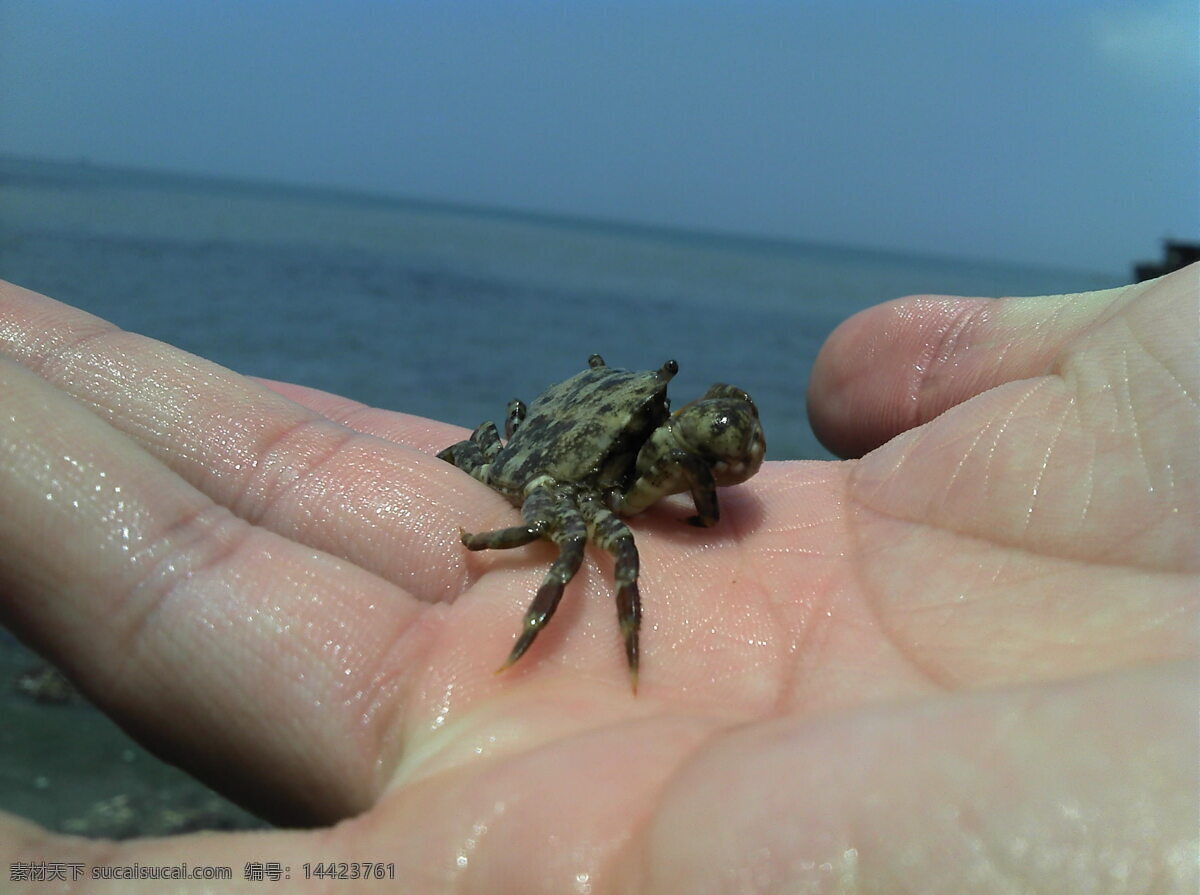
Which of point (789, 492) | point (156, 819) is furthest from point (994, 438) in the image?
point (156, 819)

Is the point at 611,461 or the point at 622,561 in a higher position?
the point at 611,461

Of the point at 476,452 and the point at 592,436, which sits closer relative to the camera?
the point at 592,436

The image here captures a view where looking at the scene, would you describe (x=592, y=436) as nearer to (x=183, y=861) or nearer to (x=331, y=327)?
(x=183, y=861)

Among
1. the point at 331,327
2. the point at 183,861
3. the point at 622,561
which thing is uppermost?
the point at 622,561

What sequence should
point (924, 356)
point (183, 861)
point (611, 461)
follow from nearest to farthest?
point (183, 861)
point (611, 461)
point (924, 356)

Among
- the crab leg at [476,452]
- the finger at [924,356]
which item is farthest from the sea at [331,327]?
the finger at [924,356]

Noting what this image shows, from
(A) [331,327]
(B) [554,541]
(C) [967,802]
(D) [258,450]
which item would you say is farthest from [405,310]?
(C) [967,802]

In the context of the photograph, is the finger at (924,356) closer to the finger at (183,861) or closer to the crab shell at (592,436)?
the crab shell at (592,436)

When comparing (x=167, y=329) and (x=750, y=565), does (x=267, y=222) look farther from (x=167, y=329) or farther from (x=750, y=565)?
(x=750, y=565)
